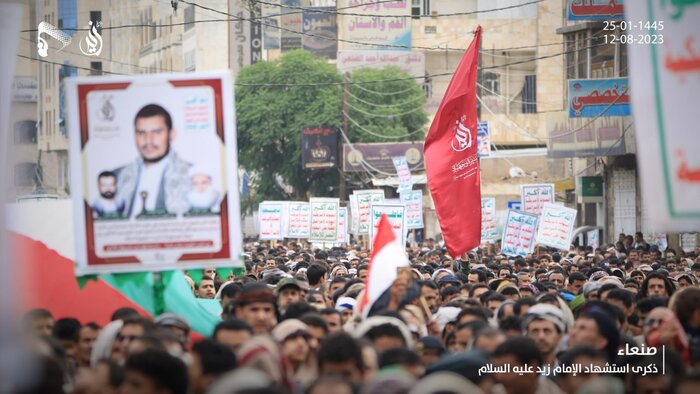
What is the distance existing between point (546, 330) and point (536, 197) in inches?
734

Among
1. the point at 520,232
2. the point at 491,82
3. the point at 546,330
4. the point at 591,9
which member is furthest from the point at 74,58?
the point at 546,330

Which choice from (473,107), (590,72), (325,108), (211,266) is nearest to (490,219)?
(473,107)

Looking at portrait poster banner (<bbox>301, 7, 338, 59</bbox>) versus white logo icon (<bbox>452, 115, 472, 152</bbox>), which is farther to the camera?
portrait poster banner (<bbox>301, 7, 338, 59</bbox>)

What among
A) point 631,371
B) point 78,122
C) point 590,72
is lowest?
point 631,371

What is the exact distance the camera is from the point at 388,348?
802 cm

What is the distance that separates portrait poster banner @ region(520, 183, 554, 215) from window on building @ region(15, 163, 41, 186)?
174 feet

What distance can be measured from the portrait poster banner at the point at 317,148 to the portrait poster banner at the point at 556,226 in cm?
3298

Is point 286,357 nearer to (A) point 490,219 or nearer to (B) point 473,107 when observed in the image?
(B) point 473,107

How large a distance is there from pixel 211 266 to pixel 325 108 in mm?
50414

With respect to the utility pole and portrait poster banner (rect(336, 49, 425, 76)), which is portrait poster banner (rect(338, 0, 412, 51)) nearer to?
portrait poster banner (rect(336, 49, 425, 76))

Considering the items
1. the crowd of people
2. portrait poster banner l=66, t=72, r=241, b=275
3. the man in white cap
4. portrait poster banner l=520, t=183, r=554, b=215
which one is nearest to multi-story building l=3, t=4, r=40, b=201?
portrait poster banner l=520, t=183, r=554, b=215

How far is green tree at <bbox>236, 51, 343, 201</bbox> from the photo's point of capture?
60.4 meters

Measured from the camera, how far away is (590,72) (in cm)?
3978

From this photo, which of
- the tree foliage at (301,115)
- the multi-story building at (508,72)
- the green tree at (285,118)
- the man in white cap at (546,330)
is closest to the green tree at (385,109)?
the tree foliage at (301,115)
